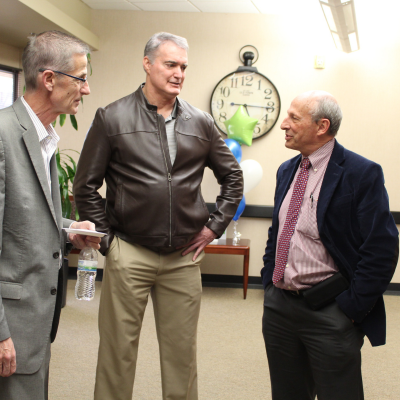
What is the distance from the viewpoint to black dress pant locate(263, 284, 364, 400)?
162 cm

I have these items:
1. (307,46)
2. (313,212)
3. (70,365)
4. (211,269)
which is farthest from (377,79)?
(70,365)

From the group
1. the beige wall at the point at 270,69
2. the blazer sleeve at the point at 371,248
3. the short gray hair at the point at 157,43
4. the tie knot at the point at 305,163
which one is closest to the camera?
the blazer sleeve at the point at 371,248

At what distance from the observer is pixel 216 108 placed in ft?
15.7

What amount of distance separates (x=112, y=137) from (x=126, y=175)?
17 centimetres

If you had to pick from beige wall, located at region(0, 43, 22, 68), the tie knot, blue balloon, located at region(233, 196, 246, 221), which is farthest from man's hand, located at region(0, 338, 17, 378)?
beige wall, located at region(0, 43, 22, 68)

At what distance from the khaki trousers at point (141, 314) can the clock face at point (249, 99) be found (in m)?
3.04

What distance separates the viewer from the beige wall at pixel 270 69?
4695 millimetres

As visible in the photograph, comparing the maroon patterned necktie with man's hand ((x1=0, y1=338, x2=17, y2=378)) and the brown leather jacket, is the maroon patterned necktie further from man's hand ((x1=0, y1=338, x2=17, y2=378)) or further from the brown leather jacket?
man's hand ((x1=0, y1=338, x2=17, y2=378))

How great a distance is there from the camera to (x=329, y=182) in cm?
166

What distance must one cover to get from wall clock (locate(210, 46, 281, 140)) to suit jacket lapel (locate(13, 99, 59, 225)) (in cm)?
360

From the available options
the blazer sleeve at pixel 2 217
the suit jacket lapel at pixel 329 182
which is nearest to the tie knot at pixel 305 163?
the suit jacket lapel at pixel 329 182

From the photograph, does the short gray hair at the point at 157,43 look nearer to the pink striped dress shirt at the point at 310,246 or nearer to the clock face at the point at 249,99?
the pink striped dress shirt at the point at 310,246

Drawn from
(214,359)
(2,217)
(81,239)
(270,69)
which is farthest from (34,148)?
(270,69)

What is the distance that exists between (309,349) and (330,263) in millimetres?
333
